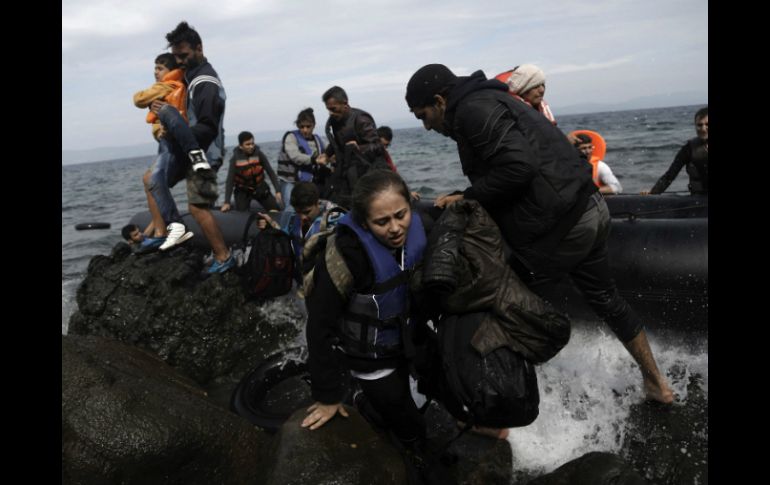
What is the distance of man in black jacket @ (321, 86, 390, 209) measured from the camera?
19.9ft

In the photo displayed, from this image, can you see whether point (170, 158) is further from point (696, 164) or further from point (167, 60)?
point (696, 164)

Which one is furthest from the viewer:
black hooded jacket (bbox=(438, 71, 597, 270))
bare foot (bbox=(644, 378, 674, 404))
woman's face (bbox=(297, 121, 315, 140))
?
woman's face (bbox=(297, 121, 315, 140))

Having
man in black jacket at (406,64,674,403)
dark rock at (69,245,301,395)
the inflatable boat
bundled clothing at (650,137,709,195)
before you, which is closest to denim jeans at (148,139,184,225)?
dark rock at (69,245,301,395)

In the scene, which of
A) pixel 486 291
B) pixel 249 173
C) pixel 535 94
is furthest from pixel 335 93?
pixel 486 291

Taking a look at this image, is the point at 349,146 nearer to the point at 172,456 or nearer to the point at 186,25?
the point at 186,25

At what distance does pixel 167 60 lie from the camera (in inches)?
209

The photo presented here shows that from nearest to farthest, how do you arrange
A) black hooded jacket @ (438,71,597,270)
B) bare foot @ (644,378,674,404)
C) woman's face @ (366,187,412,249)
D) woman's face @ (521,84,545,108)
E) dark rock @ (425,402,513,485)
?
woman's face @ (366,187,412,249), black hooded jacket @ (438,71,597,270), dark rock @ (425,402,513,485), woman's face @ (521,84,545,108), bare foot @ (644,378,674,404)

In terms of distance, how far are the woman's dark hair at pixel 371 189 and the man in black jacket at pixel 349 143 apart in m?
3.62

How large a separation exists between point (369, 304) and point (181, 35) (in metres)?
3.74

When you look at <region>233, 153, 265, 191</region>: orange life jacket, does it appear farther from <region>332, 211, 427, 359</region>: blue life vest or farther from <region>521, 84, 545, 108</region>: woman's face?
<region>332, 211, 427, 359</region>: blue life vest

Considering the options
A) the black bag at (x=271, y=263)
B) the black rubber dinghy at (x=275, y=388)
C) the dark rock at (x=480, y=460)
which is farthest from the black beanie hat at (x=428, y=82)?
the black bag at (x=271, y=263)

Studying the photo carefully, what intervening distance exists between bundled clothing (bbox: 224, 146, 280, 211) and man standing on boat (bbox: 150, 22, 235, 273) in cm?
238

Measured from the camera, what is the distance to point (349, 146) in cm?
609

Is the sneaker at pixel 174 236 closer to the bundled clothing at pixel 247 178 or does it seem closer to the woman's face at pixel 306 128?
the bundled clothing at pixel 247 178
